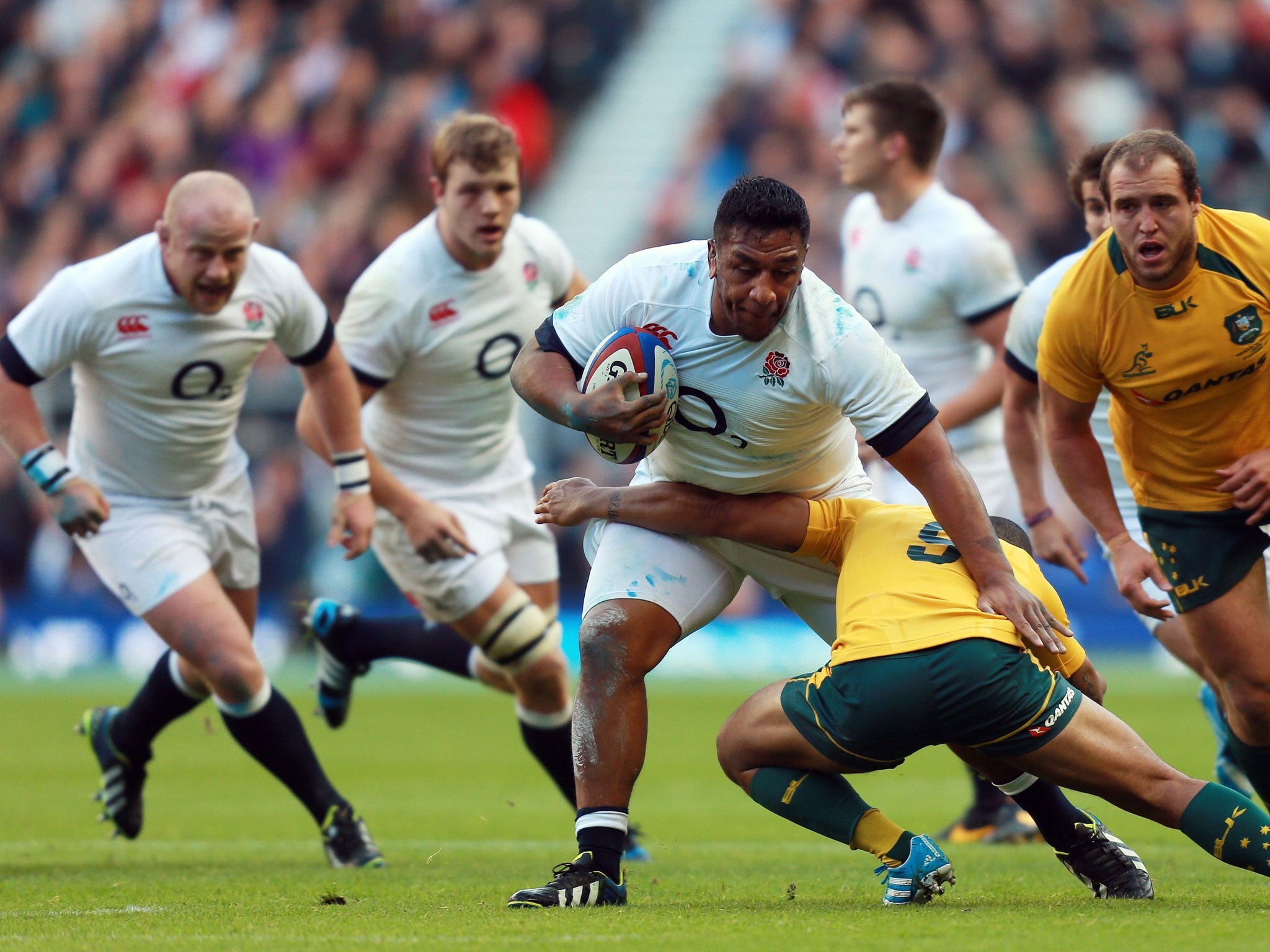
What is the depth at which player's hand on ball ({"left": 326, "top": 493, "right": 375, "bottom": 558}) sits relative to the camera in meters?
7.14

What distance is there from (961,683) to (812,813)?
2.21ft

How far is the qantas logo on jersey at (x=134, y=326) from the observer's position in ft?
22.2

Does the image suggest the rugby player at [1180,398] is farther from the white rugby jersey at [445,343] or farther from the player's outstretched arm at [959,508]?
the white rugby jersey at [445,343]

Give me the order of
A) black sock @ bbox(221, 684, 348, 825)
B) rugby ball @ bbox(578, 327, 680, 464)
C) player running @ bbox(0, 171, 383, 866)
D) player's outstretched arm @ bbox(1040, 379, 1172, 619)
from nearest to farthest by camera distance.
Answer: rugby ball @ bbox(578, 327, 680, 464) < player's outstretched arm @ bbox(1040, 379, 1172, 619) < player running @ bbox(0, 171, 383, 866) < black sock @ bbox(221, 684, 348, 825)

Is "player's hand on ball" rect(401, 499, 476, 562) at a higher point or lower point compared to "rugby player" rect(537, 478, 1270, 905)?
higher

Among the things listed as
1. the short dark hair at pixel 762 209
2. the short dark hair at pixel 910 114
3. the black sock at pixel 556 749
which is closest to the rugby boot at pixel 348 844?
the black sock at pixel 556 749

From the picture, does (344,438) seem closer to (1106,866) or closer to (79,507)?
(79,507)

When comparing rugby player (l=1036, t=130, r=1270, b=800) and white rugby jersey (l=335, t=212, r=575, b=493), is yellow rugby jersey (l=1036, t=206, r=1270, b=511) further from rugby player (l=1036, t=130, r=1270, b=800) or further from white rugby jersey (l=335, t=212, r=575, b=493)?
white rugby jersey (l=335, t=212, r=575, b=493)

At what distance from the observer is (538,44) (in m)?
20.8

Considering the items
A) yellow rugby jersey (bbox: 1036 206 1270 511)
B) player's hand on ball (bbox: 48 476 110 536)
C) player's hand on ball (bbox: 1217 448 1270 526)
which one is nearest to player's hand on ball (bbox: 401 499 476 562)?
player's hand on ball (bbox: 48 476 110 536)

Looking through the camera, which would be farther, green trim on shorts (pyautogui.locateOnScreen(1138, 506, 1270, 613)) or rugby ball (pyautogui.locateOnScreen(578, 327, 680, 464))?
green trim on shorts (pyautogui.locateOnScreen(1138, 506, 1270, 613))

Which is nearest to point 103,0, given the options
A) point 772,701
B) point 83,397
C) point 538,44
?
point 538,44

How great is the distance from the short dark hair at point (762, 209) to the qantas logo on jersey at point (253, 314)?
2.59 m

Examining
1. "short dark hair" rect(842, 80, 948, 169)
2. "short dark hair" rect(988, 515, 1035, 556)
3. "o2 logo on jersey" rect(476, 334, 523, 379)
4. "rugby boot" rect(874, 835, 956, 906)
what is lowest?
"rugby boot" rect(874, 835, 956, 906)
